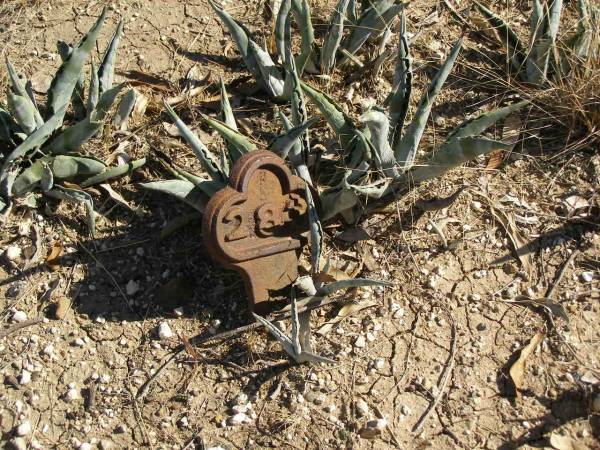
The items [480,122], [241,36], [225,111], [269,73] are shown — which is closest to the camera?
[480,122]

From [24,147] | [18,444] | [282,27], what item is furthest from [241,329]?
[282,27]

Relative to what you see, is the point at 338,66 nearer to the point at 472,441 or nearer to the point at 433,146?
the point at 433,146

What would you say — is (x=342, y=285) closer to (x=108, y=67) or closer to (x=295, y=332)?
(x=295, y=332)

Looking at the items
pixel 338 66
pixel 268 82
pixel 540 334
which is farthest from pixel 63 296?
pixel 540 334

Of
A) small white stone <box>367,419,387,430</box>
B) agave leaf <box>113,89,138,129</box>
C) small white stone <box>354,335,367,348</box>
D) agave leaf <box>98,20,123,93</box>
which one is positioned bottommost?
small white stone <box>367,419,387,430</box>

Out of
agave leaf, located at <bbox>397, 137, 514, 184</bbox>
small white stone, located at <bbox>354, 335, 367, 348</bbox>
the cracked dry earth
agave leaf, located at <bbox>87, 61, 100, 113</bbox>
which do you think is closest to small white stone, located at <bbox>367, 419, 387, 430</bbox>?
the cracked dry earth

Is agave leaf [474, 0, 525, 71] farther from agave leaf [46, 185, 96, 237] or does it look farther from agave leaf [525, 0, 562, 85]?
agave leaf [46, 185, 96, 237]

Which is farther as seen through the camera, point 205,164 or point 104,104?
point 104,104
